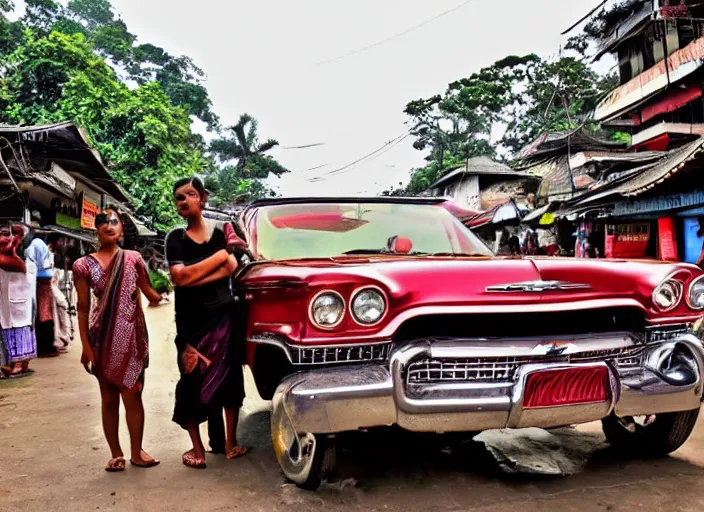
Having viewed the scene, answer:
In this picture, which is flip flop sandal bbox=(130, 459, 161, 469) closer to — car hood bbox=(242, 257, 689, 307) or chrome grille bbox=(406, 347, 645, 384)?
car hood bbox=(242, 257, 689, 307)

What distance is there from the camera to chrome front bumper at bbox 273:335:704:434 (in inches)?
86.7

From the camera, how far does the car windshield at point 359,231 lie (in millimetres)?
3408

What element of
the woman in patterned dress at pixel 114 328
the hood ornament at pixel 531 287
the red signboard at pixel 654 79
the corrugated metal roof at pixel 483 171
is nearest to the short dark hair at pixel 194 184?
the woman in patterned dress at pixel 114 328

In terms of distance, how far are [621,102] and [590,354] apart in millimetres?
22617

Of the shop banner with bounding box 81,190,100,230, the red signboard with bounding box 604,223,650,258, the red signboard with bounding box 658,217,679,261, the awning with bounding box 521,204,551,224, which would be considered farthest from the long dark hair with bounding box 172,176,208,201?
the awning with bounding box 521,204,551,224

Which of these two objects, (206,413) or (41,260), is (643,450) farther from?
(41,260)

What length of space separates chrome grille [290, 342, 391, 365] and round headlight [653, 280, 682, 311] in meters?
1.30

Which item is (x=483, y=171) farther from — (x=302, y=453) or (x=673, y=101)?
(x=302, y=453)

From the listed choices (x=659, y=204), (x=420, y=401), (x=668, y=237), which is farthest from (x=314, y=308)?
(x=668, y=237)

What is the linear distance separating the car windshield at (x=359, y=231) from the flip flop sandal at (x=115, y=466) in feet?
4.45

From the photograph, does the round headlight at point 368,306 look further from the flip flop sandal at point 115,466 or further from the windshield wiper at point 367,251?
the flip flop sandal at point 115,466

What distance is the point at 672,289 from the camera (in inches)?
104

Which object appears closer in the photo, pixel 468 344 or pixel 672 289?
pixel 468 344

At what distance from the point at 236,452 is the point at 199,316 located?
83 cm
